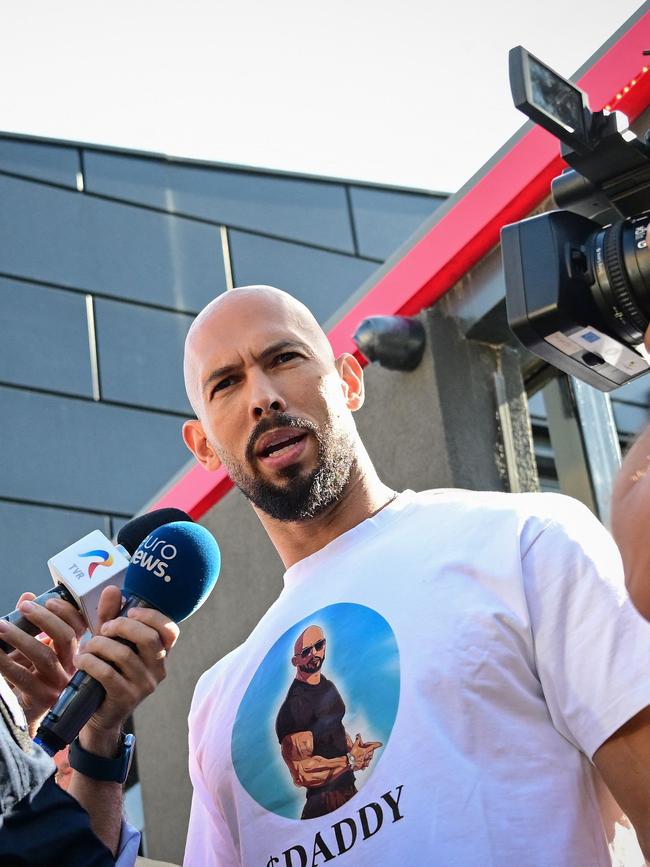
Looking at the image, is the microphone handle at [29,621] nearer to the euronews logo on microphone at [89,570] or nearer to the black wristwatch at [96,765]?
the euronews logo on microphone at [89,570]

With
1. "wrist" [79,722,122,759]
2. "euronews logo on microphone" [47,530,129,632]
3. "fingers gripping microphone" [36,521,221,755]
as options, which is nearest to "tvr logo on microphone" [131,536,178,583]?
"fingers gripping microphone" [36,521,221,755]

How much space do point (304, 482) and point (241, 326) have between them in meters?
0.45

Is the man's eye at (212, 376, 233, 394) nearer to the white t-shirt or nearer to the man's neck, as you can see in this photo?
the man's neck

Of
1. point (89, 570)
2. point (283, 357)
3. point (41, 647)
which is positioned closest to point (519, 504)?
point (283, 357)

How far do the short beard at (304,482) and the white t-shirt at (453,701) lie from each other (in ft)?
0.62

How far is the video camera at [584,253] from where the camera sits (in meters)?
2.03

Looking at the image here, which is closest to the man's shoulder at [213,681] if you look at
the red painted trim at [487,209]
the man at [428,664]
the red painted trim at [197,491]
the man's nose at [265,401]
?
the man at [428,664]

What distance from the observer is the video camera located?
2033 millimetres

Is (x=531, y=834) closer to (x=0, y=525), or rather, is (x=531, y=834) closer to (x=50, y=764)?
(x=50, y=764)

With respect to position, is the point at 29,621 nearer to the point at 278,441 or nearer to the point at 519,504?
the point at 278,441

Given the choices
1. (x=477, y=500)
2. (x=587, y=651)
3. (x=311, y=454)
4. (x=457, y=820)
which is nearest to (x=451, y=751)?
(x=457, y=820)

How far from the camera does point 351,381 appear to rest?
3164 mm

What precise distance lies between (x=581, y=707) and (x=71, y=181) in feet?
31.6

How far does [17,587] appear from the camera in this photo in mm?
9719
